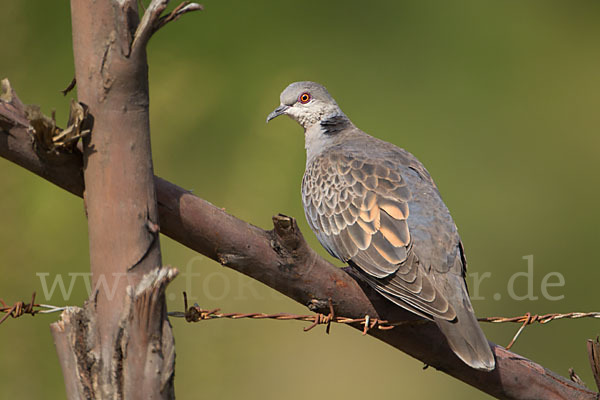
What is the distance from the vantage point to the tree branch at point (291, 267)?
5.36 feet

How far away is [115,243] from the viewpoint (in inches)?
61.6

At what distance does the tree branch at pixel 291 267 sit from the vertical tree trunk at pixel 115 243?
13 cm

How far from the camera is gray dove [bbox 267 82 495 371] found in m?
2.02

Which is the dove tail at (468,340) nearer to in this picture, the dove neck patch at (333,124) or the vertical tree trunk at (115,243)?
the vertical tree trunk at (115,243)

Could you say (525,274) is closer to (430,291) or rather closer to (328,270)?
(430,291)

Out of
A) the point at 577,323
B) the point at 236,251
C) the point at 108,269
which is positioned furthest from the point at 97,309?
the point at 577,323

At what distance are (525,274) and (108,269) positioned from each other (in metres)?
2.83

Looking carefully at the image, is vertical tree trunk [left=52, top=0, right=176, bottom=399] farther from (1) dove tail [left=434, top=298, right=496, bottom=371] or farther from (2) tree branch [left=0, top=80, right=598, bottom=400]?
(1) dove tail [left=434, top=298, right=496, bottom=371]

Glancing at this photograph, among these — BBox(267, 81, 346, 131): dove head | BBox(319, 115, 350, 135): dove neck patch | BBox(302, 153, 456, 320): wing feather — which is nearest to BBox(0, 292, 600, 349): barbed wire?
BBox(302, 153, 456, 320): wing feather

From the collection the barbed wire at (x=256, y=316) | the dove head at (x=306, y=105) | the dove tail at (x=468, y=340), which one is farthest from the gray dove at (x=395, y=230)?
the dove head at (x=306, y=105)

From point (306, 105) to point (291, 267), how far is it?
4.96 feet

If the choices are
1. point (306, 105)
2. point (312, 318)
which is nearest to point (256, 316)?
point (312, 318)

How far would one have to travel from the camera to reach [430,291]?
2.05 metres

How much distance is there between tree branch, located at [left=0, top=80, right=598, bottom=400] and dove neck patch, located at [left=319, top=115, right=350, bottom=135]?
1109 millimetres
